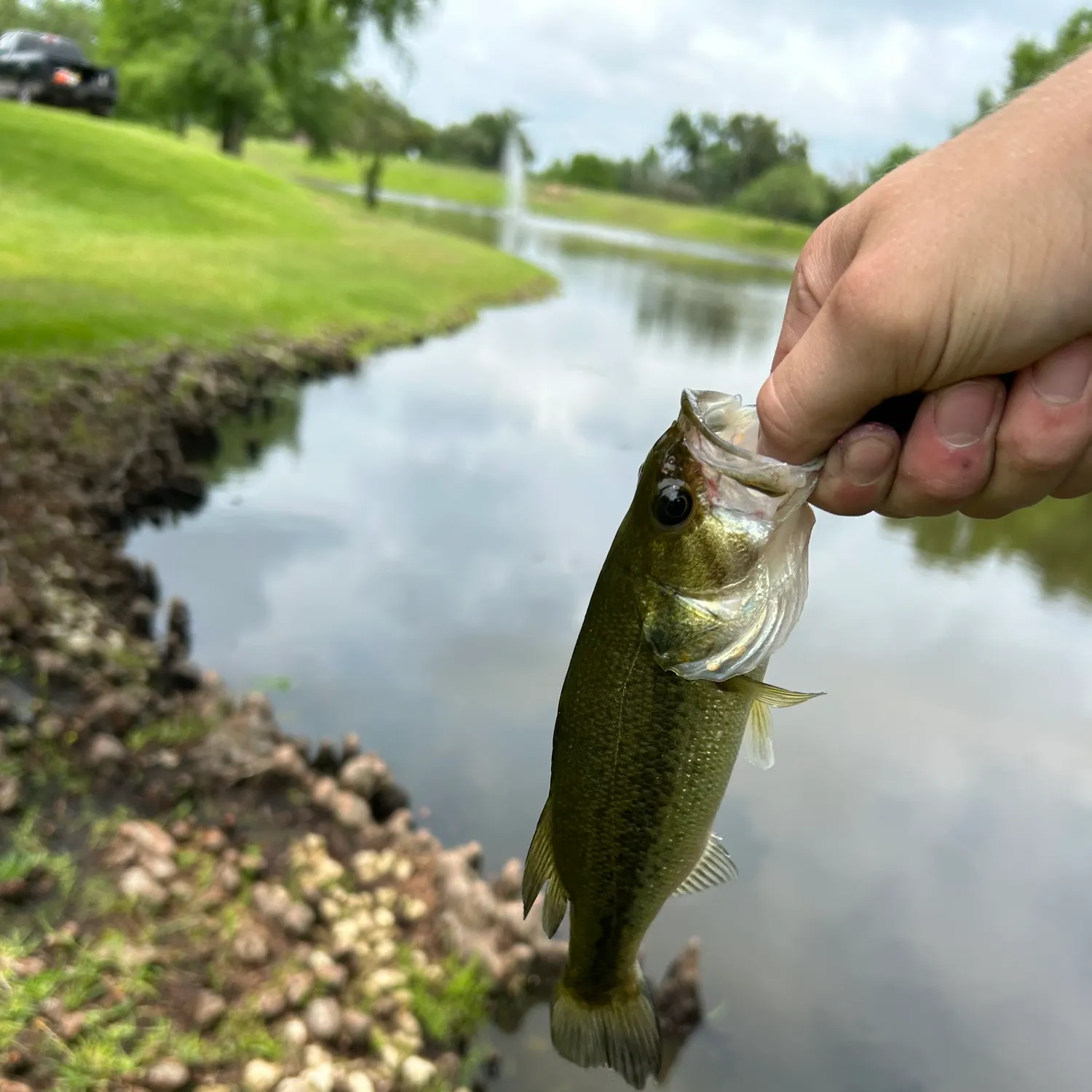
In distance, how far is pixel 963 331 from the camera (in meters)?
1.35

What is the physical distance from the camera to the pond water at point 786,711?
3736 millimetres

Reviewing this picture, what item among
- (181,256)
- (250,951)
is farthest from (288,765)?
(181,256)

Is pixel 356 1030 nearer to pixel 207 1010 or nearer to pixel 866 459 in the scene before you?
pixel 207 1010

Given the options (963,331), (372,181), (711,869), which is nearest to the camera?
(963,331)

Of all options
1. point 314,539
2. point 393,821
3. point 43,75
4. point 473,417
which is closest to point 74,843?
point 393,821

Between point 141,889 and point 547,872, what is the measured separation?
1.94 m

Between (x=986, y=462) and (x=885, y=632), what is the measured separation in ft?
18.4

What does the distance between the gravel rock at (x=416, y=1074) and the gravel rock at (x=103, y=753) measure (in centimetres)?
180

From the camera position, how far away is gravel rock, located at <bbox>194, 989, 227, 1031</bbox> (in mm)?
2717

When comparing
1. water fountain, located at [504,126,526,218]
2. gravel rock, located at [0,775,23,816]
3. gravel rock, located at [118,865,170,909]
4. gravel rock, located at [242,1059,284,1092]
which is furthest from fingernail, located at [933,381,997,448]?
water fountain, located at [504,126,526,218]

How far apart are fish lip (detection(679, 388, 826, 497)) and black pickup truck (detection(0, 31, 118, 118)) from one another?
1275 inches

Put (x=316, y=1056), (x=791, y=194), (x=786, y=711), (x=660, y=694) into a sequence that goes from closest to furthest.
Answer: (x=660, y=694) < (x=316, y=1056) < (x=786, y=711) < (x=791, y=194)

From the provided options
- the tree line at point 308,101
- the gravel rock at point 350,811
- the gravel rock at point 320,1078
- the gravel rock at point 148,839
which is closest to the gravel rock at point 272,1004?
the gravel rock at point 320,1078

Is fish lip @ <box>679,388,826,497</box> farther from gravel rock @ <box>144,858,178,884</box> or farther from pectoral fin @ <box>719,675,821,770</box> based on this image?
gravel rock @ <box>144,858,178,884</box>
